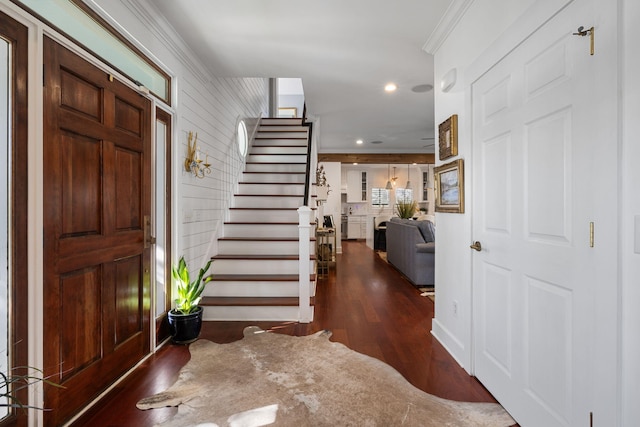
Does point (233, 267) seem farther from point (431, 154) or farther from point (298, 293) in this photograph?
point (431, 154)

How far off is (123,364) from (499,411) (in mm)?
2402

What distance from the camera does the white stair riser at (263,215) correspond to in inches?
178

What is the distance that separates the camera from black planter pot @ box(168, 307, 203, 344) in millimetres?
2705

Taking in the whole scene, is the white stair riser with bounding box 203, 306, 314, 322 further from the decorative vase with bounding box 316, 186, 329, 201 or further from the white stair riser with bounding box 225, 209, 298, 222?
the decorative vase with bounding box 316, 186, 329, 201

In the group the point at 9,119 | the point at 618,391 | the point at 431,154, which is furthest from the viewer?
the point at 431,154

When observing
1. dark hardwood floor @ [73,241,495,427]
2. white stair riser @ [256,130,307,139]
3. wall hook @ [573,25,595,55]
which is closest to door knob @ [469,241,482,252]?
dark hardwood floor @ [73,241,495,427]

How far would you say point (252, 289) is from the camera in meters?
3.50

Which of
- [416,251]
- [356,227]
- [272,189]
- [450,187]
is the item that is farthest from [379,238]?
[450,187]

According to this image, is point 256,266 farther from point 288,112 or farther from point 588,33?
point 288,112

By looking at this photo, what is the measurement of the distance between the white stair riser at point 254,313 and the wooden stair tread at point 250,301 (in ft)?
0.14

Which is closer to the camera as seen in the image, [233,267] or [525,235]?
[525,235]

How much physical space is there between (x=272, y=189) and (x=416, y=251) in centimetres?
236

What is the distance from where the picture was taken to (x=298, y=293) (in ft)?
11.4

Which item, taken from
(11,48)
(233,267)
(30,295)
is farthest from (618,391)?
(233,267)
